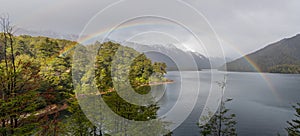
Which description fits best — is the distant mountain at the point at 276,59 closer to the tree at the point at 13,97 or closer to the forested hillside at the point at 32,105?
the forested hillside at the point at 32,105

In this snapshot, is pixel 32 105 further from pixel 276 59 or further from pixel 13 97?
pixel 276 59

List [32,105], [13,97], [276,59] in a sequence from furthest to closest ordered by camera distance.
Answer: [276,59], [32,105], [13,97]

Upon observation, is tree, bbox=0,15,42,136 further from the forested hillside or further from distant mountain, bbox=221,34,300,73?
distant mountain, bbox=221,34,300,73

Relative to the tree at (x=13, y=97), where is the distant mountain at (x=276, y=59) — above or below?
above

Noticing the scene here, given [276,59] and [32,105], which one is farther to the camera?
[276,59]

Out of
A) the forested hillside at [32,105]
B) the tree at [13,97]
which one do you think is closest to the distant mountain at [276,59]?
the forested hillside at [32,105]

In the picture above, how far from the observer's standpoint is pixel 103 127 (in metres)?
7.77

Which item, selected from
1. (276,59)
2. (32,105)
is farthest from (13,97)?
(276,59)

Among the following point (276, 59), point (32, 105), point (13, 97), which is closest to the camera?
point (13, 97)

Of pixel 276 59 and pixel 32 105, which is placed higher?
pixel 276 59

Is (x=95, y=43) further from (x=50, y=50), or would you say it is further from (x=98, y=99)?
(x=98, y=99)

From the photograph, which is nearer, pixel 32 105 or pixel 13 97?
pixel 13 97

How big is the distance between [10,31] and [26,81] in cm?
128

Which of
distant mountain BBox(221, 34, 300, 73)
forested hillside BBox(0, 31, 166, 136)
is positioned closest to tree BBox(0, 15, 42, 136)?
forested hillside BBox(0, 31, 166, 136)
